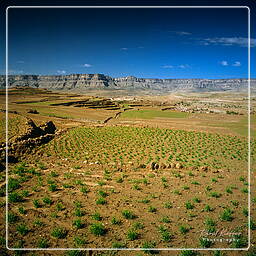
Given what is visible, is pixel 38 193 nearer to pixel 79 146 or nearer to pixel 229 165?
pixel 79 146

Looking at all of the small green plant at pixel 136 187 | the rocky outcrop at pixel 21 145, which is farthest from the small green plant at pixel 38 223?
the rocky outcrop at pixel 21 145

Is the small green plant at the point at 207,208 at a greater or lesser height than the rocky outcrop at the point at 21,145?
lesser

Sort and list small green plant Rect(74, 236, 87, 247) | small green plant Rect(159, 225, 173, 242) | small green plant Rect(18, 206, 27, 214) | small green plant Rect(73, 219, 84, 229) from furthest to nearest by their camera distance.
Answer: small green plant Rect(18, 206, 27, 214), small green plant Rect(73, 219, 84, 229), small green plant Rect(159, 225, 173, 242), small green plant Rect(74, 236, 87, 247)

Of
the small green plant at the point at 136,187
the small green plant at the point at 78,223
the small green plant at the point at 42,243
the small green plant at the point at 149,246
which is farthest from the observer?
the small green plant at the point at 136,187

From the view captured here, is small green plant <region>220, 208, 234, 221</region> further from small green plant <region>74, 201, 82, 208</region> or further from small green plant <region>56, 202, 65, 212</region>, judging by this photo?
small green plant <region>56, 202, 65, 212</region>

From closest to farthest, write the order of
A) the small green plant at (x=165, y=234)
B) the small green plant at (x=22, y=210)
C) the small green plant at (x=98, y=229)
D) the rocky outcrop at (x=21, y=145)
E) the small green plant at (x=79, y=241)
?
the small green plant at (x=79, y=241)
the small green plant at (x=165, y=234)
the small green plant at (x=98, y=229)
the small green plant at (x=22, y=210)
the rocky outcrop at (x=21, y=145)

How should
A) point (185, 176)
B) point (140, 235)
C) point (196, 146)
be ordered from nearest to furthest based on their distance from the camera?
point (140, 235) → point (185, 176) → point (196, 146)

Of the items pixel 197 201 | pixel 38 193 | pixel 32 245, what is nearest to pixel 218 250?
Result: pixel 197 201

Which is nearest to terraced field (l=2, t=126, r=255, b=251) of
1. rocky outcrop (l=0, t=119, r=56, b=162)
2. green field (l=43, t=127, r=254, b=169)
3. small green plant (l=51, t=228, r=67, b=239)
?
small green plant (l=51, t=228, r=67, b=239)

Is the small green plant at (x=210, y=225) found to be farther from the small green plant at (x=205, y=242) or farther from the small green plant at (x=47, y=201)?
the small green plant at (x=47, y=201)
